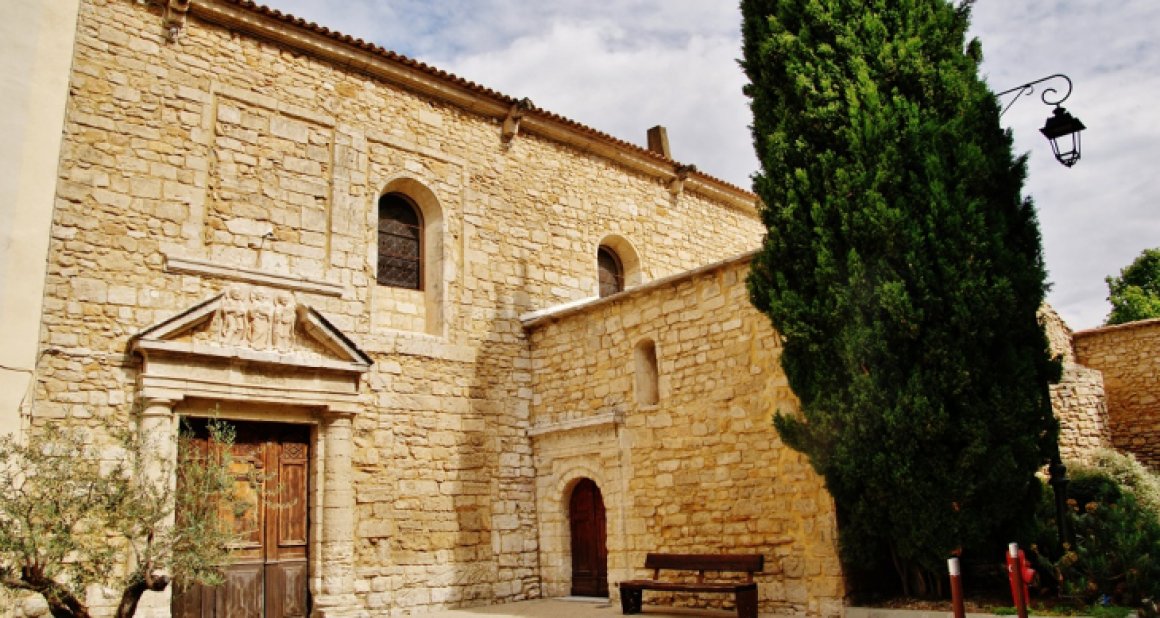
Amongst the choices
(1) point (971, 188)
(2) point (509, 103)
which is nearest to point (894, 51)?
(1) point (971, 188)

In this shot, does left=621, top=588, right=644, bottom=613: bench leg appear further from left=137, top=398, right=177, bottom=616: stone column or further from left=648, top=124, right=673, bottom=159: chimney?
left=648, top=124, right=673, bottom=159: chimney

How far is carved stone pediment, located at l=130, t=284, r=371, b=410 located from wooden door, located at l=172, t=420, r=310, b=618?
1.78 ft

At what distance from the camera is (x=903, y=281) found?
7660mm

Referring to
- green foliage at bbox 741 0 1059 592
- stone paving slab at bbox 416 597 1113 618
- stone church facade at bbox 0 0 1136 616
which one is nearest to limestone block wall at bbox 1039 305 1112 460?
stone church facade at bbox 0 0 1136 616

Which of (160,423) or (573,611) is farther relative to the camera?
(573,611)

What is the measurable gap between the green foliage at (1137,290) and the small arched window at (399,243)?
23.8 m

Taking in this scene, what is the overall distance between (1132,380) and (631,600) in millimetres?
10321

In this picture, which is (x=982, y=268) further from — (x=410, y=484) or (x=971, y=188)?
(x=410, y=484)

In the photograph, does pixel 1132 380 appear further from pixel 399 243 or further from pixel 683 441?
pixel 399 243

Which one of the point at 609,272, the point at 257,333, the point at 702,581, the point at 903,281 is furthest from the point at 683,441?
the point at 257,333

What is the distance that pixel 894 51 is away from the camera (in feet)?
27.3

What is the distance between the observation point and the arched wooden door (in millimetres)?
10867

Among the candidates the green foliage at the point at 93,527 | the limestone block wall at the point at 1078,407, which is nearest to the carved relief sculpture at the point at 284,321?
the green foliage at the point at 93,527

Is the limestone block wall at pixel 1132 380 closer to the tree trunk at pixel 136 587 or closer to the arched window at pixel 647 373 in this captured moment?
the arched window at pixel 647 373
